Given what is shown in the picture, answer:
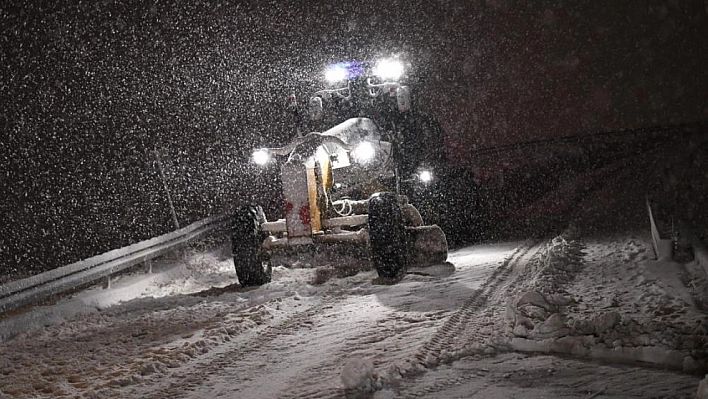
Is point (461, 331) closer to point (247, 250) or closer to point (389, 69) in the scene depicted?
point (247, 250)

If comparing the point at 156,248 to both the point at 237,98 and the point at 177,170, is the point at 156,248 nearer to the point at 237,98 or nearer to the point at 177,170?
the point at 177,170

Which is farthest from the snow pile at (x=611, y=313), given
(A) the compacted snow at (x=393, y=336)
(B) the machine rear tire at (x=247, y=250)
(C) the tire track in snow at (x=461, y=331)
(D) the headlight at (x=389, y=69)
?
(D) the headlight at (x=389, y=69)

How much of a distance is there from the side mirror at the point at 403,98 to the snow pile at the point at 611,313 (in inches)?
160

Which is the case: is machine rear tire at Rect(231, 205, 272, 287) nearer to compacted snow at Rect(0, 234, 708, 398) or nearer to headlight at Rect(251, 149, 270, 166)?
compacted snow at Rect(0, 234, 708, 398)

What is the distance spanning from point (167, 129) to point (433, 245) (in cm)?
966

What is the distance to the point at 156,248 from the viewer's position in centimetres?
869

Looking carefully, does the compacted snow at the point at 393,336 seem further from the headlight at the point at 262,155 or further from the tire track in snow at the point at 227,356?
the headlight at the point at 262,155

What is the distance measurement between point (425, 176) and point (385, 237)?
163 inches

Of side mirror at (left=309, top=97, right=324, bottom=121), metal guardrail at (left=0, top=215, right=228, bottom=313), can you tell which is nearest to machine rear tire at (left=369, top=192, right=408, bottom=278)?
side mirror at (left=309, top=97, right=324, bottom=121)

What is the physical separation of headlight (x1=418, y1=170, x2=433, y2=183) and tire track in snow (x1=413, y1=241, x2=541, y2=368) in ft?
14.1

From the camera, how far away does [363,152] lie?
932cm

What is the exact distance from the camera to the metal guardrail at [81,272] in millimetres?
6066

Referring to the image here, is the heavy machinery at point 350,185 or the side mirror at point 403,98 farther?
the side mirror at point 403,98

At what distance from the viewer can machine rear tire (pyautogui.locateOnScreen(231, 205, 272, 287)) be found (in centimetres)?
812
